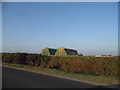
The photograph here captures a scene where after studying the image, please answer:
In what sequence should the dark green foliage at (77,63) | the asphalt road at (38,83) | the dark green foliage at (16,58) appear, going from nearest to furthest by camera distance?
the asphalt road at (38,83)
the dark green foliage at (77,63)
the dark green foliage at (16,58)

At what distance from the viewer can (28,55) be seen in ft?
94.4

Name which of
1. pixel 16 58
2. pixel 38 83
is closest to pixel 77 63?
pixel 16 58

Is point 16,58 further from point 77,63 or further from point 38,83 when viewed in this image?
point 38,83

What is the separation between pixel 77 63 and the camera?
23.8 metres

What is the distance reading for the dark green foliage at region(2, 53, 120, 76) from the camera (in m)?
20.1

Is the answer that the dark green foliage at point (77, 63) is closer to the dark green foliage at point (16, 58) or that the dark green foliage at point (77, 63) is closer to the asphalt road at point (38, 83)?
the dark green foliage at point (16, 58)

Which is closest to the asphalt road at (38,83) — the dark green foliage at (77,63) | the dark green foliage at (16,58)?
the dark green foliage at (77,63)

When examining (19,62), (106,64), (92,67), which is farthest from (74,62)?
(19,62)

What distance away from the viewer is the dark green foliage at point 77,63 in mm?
20075

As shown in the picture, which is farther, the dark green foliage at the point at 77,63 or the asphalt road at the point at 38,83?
the dark green foliage at the point at 77,63

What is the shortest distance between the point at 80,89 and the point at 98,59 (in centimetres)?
1148

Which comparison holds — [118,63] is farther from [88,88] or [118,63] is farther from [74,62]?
[88,88]

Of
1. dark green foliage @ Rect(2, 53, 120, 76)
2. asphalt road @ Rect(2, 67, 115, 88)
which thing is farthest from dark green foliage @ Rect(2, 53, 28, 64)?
asphalt road @ Rect(2, 67, 115, 88)

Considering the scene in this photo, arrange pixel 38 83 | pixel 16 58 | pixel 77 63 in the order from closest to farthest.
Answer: pixel 38 83 → pixel 77 63 → pixel 16 58
